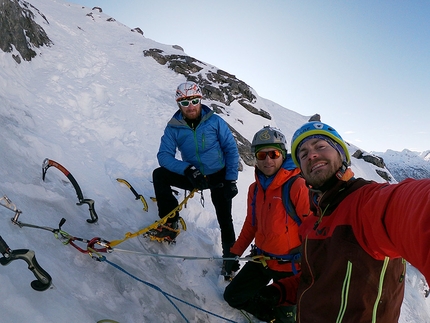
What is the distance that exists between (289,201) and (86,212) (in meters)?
2.85

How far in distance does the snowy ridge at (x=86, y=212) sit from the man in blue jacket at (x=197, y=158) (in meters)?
0.70

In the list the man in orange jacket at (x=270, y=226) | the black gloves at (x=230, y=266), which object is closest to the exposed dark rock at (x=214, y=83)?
the black gloves at (x=230, y=266)

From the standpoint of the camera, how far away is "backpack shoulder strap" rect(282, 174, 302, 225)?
340 cm

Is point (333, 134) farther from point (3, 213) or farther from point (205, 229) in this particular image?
point (205, 229)

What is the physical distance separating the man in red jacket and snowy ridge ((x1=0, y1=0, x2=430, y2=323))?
1754mm

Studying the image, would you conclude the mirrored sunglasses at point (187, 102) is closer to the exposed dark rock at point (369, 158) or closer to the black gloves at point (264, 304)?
the black gloves at point (264, 304)

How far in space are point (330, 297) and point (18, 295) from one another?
2.23 m

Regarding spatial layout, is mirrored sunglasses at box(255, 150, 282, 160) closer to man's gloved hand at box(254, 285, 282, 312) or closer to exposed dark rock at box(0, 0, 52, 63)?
man's gloved hand at box(254, 285, 282, 312)

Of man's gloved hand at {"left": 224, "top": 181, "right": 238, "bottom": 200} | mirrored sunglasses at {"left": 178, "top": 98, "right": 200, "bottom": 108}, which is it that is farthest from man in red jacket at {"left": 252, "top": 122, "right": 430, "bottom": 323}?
mirrored sunglasses at {"left": 178, "top": 98, "right": 200, "bottom": 108}

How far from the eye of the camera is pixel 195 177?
168 inches

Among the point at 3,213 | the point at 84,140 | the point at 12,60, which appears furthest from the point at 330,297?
the point at 12,60

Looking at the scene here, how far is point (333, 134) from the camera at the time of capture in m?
2.56

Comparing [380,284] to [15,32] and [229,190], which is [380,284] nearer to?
[229,190]

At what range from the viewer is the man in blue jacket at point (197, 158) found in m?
4.53
